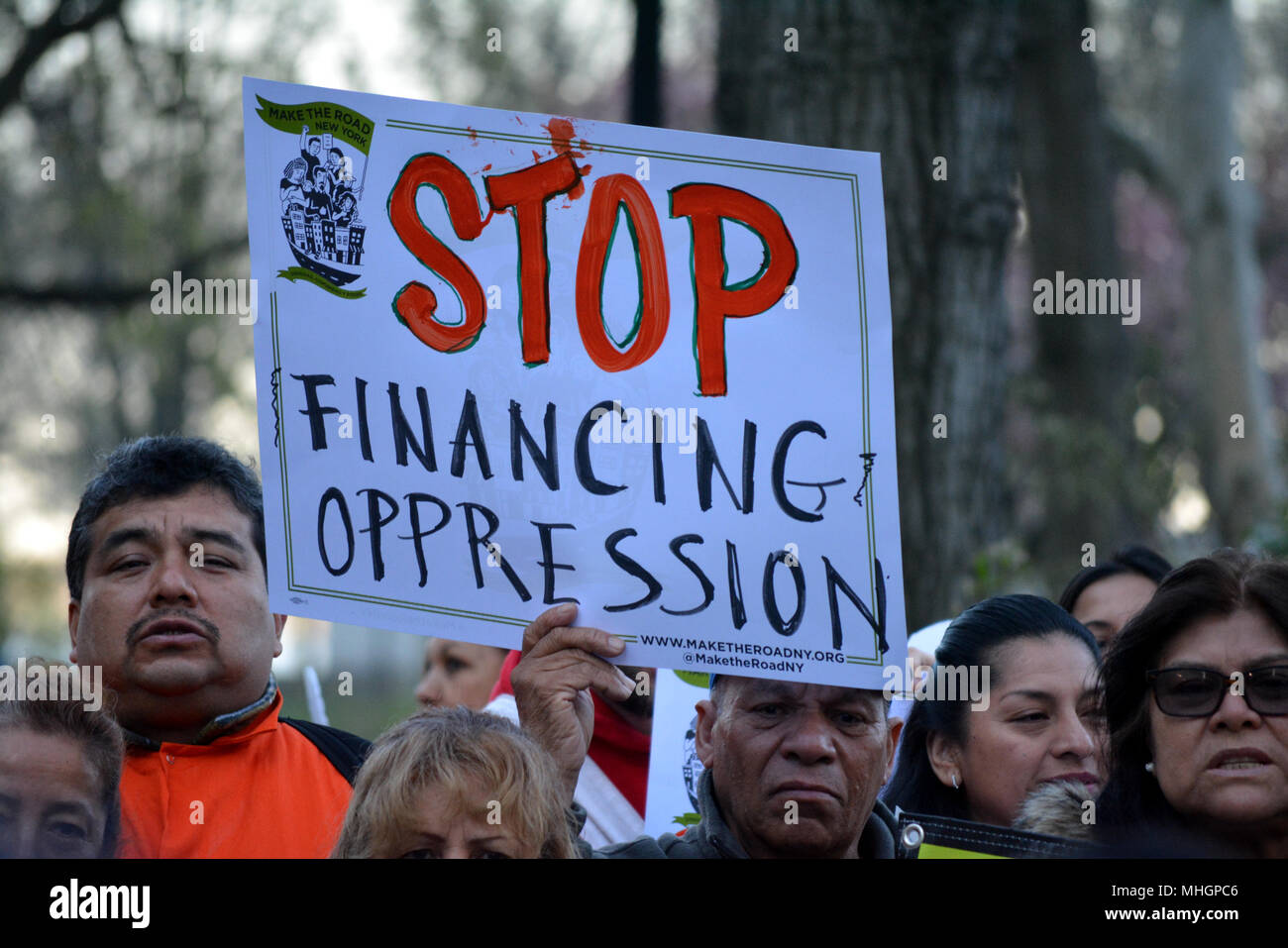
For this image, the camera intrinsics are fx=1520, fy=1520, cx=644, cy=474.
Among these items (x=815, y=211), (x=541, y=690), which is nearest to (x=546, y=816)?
(x=541, y=690)

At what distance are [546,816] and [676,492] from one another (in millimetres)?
703

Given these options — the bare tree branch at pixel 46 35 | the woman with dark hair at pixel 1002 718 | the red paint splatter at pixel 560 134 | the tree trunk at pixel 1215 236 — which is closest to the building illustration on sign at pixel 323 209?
the red paint splatter at pixel 560 134

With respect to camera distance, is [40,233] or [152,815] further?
[40,233]

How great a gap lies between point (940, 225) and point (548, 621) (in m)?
2.84

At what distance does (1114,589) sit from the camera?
4098mm

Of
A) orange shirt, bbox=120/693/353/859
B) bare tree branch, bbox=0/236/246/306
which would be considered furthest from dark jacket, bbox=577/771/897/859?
bare tree branch, bbox=0/236/246/306

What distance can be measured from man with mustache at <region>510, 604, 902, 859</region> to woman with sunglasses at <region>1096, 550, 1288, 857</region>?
0.45 metres

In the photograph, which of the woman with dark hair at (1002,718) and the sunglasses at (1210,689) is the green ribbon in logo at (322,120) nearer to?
the woman with dark hair at (1002,718)

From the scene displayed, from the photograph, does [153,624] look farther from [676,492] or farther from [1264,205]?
[1264,205]

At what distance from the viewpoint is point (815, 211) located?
3076 millimetres

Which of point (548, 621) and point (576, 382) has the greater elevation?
point (576, 382)

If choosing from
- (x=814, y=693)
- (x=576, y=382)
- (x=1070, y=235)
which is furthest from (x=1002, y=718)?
(x=1070, y=235)

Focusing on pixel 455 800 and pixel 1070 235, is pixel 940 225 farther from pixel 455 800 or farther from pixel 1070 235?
pixel 1070 235
